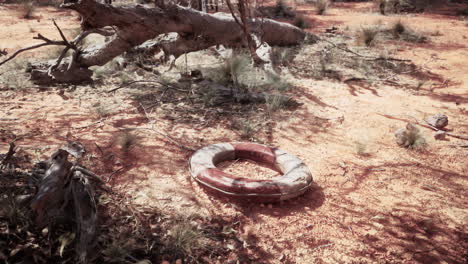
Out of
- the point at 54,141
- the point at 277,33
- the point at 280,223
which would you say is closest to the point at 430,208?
the point at 280,223

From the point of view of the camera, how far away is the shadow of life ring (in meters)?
2.53

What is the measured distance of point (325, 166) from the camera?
318 cm

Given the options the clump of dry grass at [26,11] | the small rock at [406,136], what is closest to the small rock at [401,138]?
the small rock at [406,136]

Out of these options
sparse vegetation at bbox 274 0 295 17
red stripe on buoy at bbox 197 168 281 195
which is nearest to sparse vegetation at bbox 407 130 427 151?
red stripe on buoy at bbox 197 168 281 195

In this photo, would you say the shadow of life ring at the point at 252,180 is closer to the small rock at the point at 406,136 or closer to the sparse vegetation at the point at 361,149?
the sparse vegetation at the point at 361,149

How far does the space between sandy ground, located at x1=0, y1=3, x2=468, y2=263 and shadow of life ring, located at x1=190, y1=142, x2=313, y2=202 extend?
0.10 metres

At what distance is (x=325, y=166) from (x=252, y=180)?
904mm

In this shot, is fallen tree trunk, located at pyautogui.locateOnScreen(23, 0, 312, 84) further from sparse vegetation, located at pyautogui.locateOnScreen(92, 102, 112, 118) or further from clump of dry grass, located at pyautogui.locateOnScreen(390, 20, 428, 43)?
clump of dry grass, located at pyautogui.locateOnScreen(390, 20, 428, 43)

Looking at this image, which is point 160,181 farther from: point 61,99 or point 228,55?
point 228,55

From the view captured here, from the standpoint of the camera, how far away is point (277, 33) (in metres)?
6.79

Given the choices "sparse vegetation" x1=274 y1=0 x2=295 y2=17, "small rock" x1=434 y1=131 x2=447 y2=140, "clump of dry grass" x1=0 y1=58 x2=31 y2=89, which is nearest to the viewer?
"small rock" x1=434 y1=131 x2=447 y2=140

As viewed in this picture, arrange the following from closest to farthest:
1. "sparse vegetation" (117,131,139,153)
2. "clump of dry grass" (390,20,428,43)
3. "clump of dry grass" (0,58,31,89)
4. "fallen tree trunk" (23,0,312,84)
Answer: "sparse vegetation" (117,131,139,153) → "fallen tree trunk" (23,0,312,84) → "clump of dry grass" (0,58,31,89) → "clump of dry grass" (390,20,428,43)

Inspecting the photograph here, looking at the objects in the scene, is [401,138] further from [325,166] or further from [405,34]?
[405,34]

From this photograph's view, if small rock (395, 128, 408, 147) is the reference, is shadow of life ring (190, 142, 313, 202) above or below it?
above
